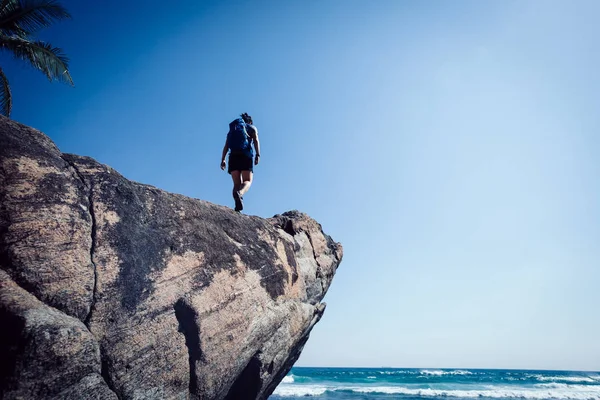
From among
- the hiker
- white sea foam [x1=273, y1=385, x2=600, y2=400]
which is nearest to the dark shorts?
the hiker

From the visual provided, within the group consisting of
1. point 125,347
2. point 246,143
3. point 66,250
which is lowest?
point 125,347

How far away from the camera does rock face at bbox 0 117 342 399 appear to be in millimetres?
2979

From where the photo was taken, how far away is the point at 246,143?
7.52 m

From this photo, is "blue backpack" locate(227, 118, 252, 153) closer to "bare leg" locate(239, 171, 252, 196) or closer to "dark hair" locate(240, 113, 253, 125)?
"dark hair" locate(240, 113, 253, 125)

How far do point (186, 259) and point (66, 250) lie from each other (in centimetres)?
134

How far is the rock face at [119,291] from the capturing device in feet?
9.77

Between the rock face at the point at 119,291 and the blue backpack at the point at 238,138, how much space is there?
2.33 m

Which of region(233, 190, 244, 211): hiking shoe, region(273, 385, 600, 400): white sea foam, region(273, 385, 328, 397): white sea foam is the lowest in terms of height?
region(273, 385, 328, 397): white sea foam

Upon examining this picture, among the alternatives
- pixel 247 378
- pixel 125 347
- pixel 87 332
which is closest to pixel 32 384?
pixel 87 332

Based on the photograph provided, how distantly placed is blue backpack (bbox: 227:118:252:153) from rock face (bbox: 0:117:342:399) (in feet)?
7.64

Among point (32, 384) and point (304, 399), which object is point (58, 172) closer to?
point (32, 384)

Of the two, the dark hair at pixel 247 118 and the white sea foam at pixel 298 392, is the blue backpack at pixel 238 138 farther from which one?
the white sea foam at pixel 298 392

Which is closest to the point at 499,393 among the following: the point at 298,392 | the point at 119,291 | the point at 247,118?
the point at 298,392

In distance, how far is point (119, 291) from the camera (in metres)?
3.68
